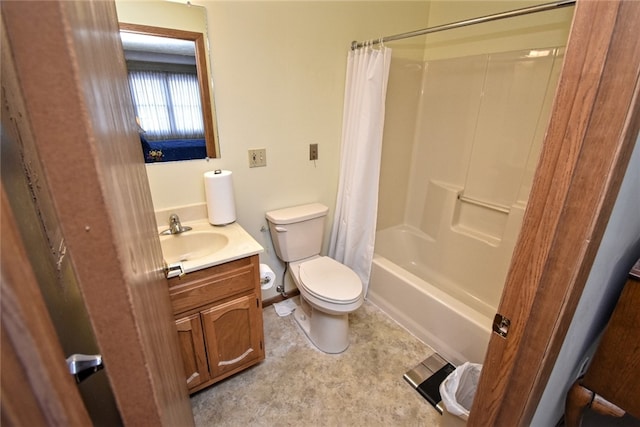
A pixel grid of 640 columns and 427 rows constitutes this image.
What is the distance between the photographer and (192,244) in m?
1.55

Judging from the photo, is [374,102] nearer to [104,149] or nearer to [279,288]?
[279,288]

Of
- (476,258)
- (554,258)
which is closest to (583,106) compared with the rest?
(554,258)

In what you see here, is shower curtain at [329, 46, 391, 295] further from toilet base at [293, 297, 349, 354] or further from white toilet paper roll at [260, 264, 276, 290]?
white toilet paper roll at [260, 264, 276, 290]

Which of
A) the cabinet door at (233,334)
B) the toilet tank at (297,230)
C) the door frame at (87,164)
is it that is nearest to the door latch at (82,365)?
the door frame at (87,164)

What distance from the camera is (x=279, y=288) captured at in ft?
7.29

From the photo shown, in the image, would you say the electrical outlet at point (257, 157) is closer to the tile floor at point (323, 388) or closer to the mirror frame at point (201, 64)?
the mirror frame at point (201, 64)

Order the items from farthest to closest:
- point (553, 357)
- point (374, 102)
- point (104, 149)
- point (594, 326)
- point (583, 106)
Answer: point (374, 102)
point (594, 326)
point (553, 357)
point (583, 106)
point (104, 149)

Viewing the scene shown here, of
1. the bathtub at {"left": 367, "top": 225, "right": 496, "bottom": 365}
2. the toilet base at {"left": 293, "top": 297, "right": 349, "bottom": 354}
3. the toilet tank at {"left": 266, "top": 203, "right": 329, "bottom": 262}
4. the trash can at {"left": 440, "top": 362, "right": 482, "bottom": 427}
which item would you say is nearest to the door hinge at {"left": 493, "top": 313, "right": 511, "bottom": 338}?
the trash can at {"left": 440, "top": 362, "right": 482, "bottom": 427}

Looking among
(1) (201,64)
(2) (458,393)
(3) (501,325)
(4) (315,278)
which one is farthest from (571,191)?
(1) (201,64)

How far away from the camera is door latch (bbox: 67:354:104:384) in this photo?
352 mm

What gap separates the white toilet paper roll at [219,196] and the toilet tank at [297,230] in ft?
1.04

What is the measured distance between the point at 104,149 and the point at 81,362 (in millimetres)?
276

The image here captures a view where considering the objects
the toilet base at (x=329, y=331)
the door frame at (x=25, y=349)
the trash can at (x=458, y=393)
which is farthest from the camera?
the toilet base at (x=329, y=331)

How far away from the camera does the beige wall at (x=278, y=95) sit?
155 centimetres
